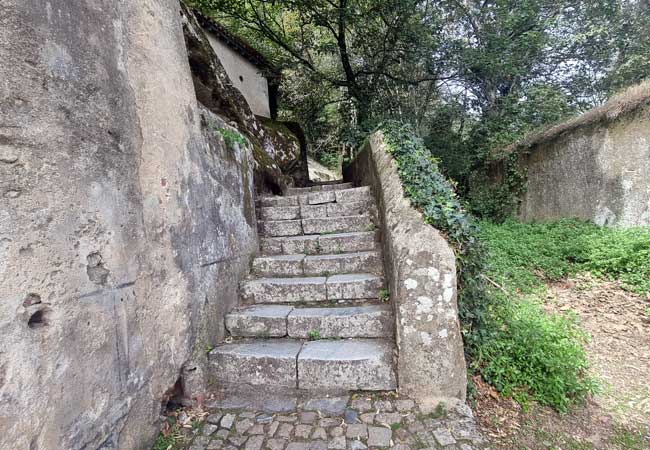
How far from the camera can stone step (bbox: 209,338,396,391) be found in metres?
2.14

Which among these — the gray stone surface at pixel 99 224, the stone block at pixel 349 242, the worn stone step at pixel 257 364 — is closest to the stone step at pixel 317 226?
the stone block at pixel 349 242

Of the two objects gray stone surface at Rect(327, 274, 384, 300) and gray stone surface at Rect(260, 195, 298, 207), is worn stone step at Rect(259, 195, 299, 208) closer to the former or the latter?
gray stone surface at Rect(260, 195, 298, 207)

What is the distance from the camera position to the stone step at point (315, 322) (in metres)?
2.42

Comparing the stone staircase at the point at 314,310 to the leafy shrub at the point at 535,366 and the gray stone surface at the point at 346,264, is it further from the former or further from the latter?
the leafy shrub at the point at 535,366

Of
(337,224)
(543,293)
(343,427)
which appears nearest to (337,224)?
(337,224)

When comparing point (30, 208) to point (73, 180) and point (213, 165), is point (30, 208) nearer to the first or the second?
point (73, 180)

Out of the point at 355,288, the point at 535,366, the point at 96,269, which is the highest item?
the point at 96,269

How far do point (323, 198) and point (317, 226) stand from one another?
556 millimetres

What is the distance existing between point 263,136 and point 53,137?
192 inches

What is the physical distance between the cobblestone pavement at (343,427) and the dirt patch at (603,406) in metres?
0.28

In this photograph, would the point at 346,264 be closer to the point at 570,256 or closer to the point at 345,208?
the point at 345,208

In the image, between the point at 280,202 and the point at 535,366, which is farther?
the point at 280,202

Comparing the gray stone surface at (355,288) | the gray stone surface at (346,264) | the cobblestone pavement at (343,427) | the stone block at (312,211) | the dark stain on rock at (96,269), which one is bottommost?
the cobblestone pavement at (343,427)

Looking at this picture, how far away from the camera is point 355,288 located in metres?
2.73
